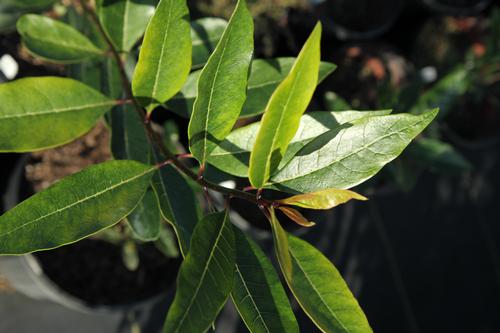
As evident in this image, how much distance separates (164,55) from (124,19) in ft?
0.80

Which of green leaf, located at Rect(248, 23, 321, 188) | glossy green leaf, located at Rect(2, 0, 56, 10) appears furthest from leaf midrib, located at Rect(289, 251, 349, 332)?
glossy green leaf, located at Rect(2, 0, 56, 10)

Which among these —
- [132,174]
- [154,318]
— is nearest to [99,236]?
[154,318]

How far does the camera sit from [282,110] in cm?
59

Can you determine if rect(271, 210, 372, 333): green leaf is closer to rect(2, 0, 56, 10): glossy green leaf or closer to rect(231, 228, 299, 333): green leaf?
rect(231, 228, 299, 333): green leaf

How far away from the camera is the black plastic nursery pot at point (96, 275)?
4.70ft

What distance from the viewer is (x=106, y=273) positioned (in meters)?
1.52

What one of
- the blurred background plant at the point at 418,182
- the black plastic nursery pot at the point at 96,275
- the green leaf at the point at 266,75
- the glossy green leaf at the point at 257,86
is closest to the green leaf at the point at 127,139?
the glossy green leaf at the point at 257,86

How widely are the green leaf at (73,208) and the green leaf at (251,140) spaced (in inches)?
4.1

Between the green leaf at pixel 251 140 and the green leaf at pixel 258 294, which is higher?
the green leaf at pixel 251 140

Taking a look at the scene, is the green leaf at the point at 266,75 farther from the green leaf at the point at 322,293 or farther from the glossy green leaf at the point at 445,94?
the glossy green leaf at the point at 445,94

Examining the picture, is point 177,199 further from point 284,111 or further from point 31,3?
point 31,3

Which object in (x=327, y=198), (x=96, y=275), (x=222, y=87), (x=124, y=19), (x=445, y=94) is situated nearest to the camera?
(x=327, y=198)

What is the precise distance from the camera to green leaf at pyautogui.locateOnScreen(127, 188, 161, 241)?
0.89 m

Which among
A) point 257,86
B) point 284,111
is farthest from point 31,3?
point 284,111
